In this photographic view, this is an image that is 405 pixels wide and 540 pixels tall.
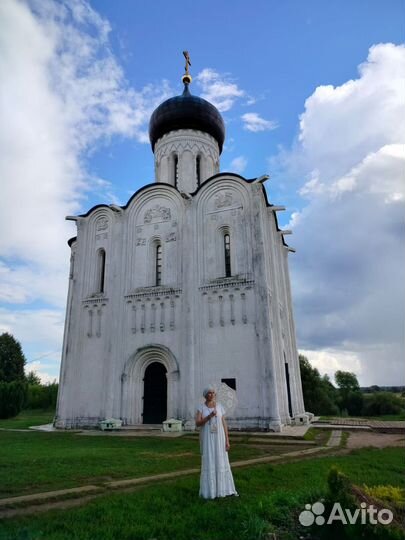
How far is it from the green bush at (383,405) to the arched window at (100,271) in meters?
25.0

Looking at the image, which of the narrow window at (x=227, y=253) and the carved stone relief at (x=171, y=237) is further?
the carved stone relief at (x=171, y=237)

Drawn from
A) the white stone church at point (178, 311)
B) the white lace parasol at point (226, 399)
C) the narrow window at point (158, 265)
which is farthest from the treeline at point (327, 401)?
the white lace parasol at point (226, 399)

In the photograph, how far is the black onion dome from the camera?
20.0 meters

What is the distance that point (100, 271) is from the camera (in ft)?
57.3

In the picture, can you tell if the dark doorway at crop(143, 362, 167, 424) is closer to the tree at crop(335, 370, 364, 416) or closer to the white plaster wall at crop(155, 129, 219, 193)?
the white plaster wall at crop(155, 129, 219, 193)

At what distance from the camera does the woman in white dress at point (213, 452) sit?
445cm

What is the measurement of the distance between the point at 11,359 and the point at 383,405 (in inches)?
1322

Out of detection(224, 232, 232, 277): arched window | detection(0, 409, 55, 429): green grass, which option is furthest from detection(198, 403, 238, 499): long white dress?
detection(0, 409, 55, 429): green grass

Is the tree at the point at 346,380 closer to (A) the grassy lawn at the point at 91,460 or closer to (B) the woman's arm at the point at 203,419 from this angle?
(A) the grassy lawn at the point at 91,460

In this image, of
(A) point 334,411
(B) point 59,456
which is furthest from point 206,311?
(A) point 334,411

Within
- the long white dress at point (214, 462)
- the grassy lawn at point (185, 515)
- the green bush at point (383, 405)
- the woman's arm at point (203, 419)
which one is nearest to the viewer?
the grassy lawn at point (185, 515)

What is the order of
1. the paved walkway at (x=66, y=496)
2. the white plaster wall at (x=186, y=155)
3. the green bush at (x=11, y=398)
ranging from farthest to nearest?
the green bush at (x=11, y=398), the white plaster wall at (x=186, y=155), the paved walkway at (x=66, y=496)

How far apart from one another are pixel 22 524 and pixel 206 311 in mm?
11394

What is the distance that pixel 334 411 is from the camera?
31.1 metres
